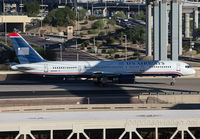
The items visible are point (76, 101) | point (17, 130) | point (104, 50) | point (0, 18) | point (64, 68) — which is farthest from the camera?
point (0, 18)

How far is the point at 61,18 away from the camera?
162m

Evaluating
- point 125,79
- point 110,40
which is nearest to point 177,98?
point 125,79

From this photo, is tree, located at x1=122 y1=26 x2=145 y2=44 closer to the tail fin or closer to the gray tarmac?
the gray tarmac

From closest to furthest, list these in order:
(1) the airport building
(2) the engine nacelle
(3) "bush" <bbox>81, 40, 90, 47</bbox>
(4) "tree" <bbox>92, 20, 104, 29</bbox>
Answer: (1) the airport building
(2) the engine nacelle
(3) "bush" <bbox>81, 40, 90, 47</bbox>
(4) "tree" <bbox>92, 20, 104, 29</bbox>

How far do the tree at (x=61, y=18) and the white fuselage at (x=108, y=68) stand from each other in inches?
3951

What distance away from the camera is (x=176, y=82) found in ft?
218

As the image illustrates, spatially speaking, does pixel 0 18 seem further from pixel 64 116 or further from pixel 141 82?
pixel 64 116

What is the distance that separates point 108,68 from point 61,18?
100925 mm

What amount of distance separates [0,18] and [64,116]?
124867 mm

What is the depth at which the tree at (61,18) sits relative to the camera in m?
163

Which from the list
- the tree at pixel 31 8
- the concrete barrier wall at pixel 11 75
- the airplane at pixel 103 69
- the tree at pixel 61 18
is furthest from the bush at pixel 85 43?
the tree at pixel 31 8

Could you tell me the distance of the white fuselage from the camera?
206 ft

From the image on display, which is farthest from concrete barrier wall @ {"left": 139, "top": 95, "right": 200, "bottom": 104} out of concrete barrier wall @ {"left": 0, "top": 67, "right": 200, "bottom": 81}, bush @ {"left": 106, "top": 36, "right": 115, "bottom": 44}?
bush @ {"left": 106, "top": 36, "right": 115, "bottom": 44}

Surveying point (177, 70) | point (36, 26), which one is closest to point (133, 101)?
point (177, 70)
